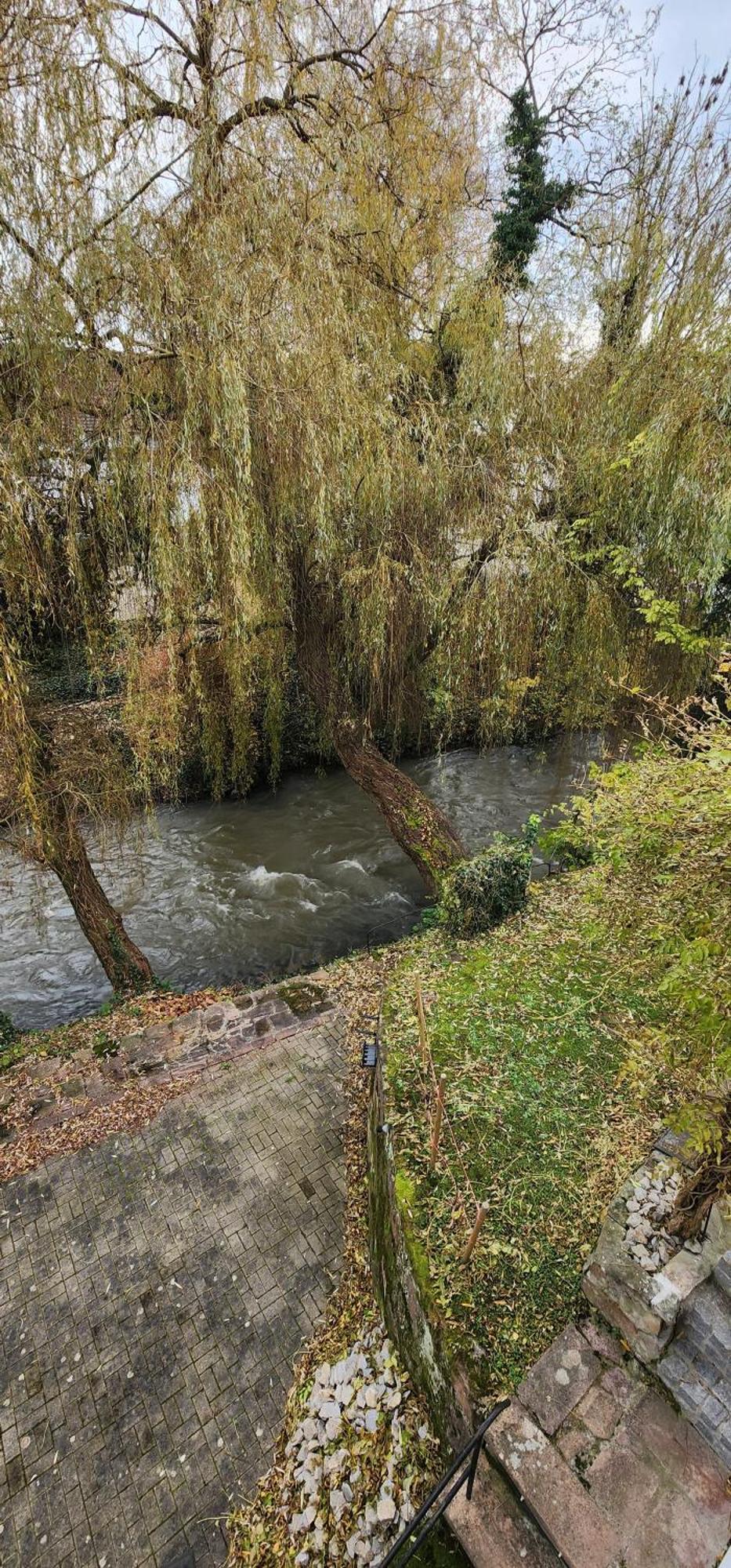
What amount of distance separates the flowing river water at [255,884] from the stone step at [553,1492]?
453cm

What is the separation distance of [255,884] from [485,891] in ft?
13.7

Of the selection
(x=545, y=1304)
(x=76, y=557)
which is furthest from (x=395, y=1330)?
(x=76, y=557)

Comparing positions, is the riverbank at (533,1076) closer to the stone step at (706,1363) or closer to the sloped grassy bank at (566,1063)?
the sloped grassy bank at (566,1063)

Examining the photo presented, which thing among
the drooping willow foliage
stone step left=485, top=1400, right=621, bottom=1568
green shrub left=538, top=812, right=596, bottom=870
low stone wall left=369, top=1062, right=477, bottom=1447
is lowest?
low stone wall left=369, top=1062, right=477, bottom=1447

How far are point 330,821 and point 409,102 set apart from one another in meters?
8.61

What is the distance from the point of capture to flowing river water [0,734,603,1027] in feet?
24.1

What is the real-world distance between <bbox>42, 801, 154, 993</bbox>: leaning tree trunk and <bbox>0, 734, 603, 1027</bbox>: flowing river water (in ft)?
0.98

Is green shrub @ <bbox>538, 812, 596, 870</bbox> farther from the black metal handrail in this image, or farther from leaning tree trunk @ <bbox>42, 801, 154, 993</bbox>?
the black metal handrail

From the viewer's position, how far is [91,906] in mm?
6227

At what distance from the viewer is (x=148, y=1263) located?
3.63 metres

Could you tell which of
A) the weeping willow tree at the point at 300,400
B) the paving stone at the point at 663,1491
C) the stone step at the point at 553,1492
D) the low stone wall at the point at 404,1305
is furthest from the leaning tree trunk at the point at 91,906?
the paving stone at the point at 663,1491

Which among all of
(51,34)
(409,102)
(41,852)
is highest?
(409,102)

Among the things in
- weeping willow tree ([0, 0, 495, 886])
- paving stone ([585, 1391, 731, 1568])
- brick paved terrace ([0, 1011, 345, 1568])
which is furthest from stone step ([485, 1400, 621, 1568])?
weeping willow tree ([0, 0, 495, 886])

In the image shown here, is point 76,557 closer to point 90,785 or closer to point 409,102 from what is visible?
point 90,785
